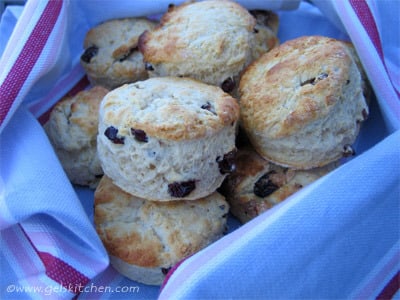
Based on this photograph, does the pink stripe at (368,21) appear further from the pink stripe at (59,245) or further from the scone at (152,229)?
the pink stripe at (59,245)

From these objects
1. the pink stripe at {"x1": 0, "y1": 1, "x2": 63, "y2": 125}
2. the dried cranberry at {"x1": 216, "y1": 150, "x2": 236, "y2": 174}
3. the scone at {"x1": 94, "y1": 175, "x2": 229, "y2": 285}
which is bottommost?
the scone at {"x1": 94, "y1": 175, "x2": 229, "y2": 285}

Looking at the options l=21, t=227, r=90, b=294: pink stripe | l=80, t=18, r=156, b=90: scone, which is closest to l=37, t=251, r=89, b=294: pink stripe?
l=21, t=227, r=90, b=294: pink stripe

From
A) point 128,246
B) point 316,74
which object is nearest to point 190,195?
point 128,246

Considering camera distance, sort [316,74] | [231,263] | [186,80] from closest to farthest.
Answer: [231,263] → [316,74] → [186,80]

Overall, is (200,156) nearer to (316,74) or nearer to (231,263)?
(231,263)

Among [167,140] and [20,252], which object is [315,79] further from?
[20,252]

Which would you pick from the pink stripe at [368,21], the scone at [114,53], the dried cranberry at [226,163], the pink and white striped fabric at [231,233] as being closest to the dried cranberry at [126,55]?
the scone at [114,53]

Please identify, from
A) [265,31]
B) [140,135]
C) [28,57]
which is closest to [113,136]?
[140,135]

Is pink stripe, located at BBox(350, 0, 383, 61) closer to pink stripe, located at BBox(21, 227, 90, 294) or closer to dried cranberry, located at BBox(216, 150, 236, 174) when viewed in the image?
dried cranberry, located at BBox(216, 150, 236, 174)
